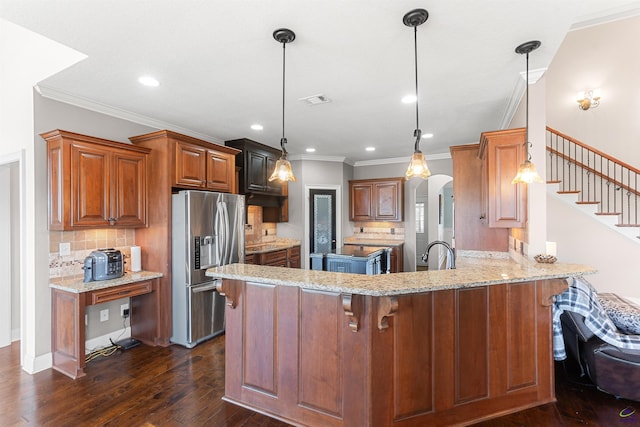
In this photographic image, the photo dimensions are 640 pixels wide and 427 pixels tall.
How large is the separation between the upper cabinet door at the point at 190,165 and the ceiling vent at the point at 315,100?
1.48 meters

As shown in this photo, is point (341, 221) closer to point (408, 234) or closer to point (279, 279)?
point (408, 234)

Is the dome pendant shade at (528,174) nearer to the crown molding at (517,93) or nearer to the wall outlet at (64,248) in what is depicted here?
the crown molding at (517,93)

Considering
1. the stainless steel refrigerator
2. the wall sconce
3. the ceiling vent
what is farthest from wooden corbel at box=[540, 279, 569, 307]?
the wall sconce

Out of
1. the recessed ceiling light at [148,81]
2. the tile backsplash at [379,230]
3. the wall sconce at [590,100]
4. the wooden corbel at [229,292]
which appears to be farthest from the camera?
the tile backsplash at [379,230]

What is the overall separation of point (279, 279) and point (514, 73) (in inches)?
102

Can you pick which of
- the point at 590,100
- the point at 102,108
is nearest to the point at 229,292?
the point at 102,108

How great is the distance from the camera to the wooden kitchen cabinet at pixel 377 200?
620 centimetres

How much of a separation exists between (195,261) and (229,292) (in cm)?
142

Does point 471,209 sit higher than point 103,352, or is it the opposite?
point 471,209

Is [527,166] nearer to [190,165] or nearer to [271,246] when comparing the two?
[190,165]

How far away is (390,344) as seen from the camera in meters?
1.89

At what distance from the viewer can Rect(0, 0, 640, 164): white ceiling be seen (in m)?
1.83

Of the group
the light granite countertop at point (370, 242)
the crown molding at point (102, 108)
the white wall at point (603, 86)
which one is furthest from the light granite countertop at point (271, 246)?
the white wall at point (603, 86)

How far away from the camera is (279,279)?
6.47ft
